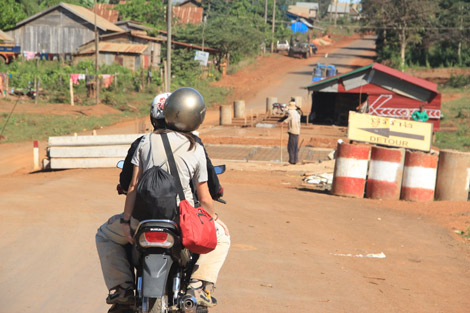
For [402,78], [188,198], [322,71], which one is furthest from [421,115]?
[188,198]

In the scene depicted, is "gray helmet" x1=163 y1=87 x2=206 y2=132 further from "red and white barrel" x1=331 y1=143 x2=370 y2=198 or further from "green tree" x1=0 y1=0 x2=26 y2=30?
"green tree" x1=0 y1=0 x2=26 y2=30

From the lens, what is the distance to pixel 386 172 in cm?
1268

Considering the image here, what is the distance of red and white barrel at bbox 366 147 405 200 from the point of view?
41.4ft

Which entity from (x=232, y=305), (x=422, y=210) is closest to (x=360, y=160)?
(x=422, y=210)

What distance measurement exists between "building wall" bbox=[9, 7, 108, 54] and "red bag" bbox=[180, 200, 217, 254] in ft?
177

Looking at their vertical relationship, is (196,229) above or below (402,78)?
below

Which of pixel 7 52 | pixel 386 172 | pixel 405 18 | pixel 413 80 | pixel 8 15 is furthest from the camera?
pixel 405 18

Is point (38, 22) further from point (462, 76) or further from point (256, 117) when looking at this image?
point (462, 76)

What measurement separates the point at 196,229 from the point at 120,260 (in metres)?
0.74

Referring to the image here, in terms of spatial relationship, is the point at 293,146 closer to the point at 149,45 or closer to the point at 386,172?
the point at 386,172

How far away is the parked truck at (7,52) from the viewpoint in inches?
1770

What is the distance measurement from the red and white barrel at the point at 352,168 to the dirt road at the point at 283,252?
33 centimetres

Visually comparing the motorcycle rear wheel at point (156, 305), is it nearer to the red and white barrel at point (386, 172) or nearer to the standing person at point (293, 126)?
the red and white barrel at point (386, 172)

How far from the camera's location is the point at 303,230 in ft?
30.6
